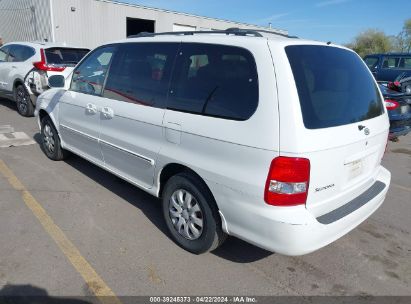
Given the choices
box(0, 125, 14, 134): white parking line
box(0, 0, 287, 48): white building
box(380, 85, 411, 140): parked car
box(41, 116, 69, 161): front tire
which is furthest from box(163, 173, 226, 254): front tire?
box(0, 0, 287, 48): white building

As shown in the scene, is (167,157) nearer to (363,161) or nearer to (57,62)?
(363,161)

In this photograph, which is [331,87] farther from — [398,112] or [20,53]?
[20,53]

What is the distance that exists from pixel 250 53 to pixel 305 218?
127cm

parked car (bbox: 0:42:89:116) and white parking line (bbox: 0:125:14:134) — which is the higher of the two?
parked car (bbox: 0:42:89:116)

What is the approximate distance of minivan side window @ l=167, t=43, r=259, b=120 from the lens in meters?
2.64

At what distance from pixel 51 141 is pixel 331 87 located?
14.1ft

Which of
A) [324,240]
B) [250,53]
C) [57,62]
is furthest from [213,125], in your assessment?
[57,62]

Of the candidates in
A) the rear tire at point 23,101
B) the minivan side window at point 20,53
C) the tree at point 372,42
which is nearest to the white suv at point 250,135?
the rear tire at point 23,101

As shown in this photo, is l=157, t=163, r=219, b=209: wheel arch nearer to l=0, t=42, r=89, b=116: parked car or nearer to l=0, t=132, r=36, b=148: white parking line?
l=0, t=132, r=36, b=148: white parking line

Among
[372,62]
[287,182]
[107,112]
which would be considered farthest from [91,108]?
[372,62]

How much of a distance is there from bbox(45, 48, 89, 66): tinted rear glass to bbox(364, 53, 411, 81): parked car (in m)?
11.8

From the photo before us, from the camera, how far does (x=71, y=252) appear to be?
126 inches

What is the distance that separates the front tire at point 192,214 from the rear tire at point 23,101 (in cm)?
631

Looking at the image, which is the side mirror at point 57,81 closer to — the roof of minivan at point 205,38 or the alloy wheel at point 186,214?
the roof of minivan at point 205,38
